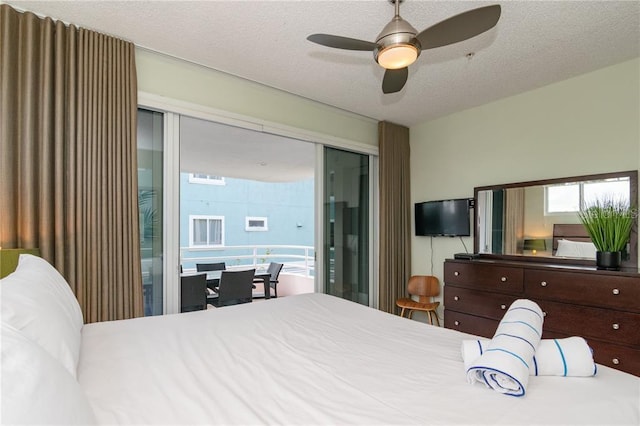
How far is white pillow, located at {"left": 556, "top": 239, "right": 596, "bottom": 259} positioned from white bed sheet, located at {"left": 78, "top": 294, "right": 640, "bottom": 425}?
6.59 feet

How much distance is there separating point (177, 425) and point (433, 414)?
703mm

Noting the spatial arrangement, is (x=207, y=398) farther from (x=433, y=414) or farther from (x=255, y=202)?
(x=255, y=202)

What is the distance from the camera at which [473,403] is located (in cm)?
97

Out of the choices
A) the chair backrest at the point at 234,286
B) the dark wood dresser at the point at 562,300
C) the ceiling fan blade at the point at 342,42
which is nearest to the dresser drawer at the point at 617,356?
the dark wood dresser at the point at 562,300

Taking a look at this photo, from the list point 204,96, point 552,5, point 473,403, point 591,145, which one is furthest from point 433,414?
point 591,145

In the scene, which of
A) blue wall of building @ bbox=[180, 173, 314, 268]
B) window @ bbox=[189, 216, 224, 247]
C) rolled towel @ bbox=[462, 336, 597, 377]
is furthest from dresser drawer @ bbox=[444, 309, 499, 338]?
window @ bbox=[189, 216, 224, 247]

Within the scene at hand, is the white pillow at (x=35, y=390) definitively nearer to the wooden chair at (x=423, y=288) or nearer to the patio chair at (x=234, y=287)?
the wooden chair at (x=423, y=288)

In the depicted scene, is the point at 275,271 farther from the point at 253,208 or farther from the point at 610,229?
the point at 610,229

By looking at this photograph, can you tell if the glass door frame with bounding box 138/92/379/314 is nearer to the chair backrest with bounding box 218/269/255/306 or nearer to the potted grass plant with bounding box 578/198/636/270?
the chair backrest with bounding box 218/269/255/306

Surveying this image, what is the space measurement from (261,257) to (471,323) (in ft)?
16.0

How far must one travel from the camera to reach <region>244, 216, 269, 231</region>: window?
322 inches

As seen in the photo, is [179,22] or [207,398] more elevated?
[179,22]

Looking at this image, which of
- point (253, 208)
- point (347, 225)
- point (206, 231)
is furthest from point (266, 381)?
point (253, 208)

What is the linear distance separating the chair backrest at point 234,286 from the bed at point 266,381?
2742 mm
